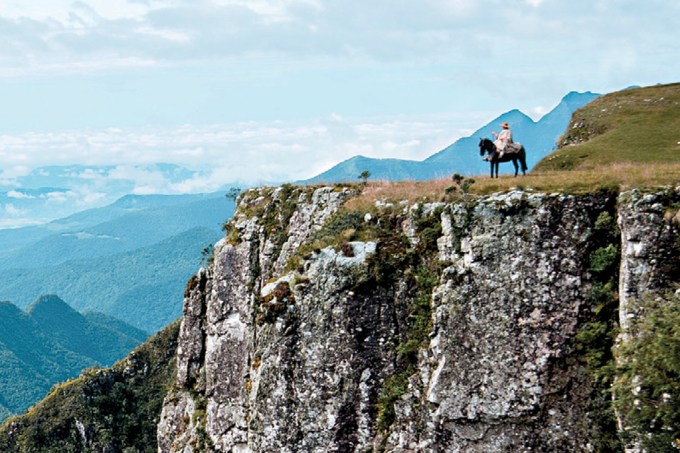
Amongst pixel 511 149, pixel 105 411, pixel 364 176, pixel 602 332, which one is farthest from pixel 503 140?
pixel 105 411

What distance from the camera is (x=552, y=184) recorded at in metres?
26.0

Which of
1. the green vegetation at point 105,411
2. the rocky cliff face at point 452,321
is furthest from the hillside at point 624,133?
the green vegetation at point 105,411

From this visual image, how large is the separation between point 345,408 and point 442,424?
434cm

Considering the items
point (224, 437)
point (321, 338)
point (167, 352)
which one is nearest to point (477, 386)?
point (321, 338)

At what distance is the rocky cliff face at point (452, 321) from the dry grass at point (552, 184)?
67 cm

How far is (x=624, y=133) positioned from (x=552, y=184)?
2041cm

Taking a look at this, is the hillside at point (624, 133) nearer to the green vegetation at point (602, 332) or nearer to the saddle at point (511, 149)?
the saddle at point (511, 149)

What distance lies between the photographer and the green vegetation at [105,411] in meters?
98.5

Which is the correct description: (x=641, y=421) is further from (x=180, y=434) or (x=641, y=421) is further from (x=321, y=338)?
(x=180, y=434)

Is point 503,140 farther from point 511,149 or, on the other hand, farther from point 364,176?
point 364,176

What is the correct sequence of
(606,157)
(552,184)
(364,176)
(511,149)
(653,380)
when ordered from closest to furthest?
(653,380), (552,184), (511,149), (364,176), (606,157)

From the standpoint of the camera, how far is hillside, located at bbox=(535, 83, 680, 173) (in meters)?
36.5

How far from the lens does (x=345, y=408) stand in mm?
27609

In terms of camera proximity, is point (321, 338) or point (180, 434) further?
point (180, 434)
